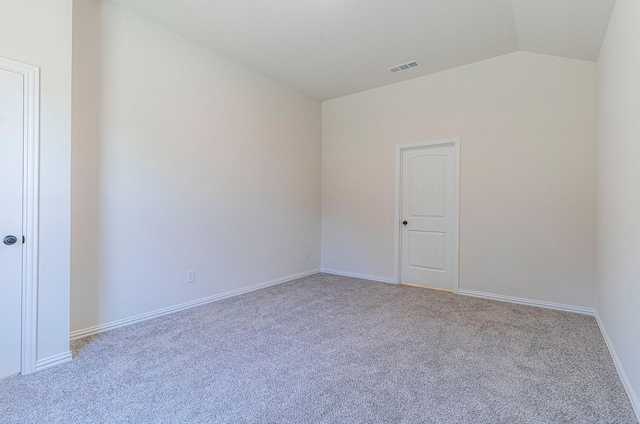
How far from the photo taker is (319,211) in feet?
17.5

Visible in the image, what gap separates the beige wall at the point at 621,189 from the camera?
1.82m

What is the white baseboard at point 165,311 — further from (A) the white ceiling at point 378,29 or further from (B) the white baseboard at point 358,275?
(A) the white ceiling at point 378,29

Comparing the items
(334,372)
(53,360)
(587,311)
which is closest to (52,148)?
(53,360)

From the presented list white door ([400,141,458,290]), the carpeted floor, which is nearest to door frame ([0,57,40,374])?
the carpeted floor

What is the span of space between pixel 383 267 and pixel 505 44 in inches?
122

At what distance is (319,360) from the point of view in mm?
2289

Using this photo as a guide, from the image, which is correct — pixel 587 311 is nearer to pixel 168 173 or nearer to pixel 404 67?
pixel 404 67

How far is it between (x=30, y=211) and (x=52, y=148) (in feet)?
1.45

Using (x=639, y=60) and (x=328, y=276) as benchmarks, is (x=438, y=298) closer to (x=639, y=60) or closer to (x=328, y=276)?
(x=328, y=276)

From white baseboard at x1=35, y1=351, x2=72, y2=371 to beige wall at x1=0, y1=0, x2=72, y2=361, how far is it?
0.06ft

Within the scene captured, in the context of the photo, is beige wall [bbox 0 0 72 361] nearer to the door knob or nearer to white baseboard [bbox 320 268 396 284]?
the door knob

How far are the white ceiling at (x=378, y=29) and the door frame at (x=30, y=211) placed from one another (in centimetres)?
130

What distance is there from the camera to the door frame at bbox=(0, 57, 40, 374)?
2082 mm

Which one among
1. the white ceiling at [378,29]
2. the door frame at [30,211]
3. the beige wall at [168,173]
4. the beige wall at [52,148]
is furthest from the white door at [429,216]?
the door frame at [30,211]
